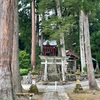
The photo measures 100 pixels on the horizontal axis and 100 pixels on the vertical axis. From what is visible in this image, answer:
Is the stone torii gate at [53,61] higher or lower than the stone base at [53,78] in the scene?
higher

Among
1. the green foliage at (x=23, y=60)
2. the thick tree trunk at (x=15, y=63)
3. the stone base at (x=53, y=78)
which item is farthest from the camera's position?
the green foliage at (x=23, y=60)

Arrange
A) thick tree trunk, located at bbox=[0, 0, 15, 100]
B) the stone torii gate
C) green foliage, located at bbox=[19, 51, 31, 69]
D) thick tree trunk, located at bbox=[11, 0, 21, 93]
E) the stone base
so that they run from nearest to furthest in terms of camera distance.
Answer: thick tree trunk, located at bbox=[0, 0, 15, 100]
thick tree trunk, located at bbox=[11, 0, 21, 93]
the stone torii gate
the stone base
green foliage, located at bbox=[19, 51, 31, 69]

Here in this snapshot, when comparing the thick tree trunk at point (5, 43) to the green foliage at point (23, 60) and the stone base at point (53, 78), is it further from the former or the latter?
the green foliage at point (23, 60)

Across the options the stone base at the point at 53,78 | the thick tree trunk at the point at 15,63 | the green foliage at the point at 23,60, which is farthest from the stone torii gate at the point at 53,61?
the thick tree trunk at the point at 15,63

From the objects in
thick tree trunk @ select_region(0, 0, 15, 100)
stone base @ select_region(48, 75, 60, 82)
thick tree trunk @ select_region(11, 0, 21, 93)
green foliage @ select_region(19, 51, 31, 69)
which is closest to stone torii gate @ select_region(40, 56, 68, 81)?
stone base @ select_region(48, 75, 60, 82)

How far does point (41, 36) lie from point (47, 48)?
11.3 feet

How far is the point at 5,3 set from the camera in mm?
9008

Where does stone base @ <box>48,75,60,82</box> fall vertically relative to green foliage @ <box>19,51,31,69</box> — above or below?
below

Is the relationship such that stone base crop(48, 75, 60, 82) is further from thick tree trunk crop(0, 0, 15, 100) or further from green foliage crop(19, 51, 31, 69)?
thick tree trunk crop(0, 0, 15, 100)

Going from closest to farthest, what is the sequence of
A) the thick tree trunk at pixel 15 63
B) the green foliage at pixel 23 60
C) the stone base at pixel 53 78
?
the thick tree trunk at pixel 15 63 < the stone base at pixel 53 78 < the green foliage at pixel 23 60

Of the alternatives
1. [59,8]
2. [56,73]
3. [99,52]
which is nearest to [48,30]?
[59,8]

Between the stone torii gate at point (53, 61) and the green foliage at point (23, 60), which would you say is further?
the green foliage at point (23, 60)

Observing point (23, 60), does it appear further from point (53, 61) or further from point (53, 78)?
point (53, 61)

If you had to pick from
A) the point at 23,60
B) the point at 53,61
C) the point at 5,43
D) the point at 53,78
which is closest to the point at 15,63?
the point at 5,43
